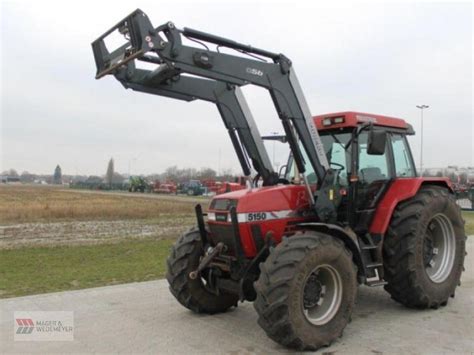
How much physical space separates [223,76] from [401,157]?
3155 millimetres

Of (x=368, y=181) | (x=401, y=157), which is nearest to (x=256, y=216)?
(x=368, y=181)

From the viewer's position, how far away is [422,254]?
618 cm

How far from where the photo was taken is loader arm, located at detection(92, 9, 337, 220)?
15.7 ft

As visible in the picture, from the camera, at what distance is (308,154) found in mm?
5840

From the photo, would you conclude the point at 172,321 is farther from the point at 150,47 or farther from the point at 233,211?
the point at 150,47

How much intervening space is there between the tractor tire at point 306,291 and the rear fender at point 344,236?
120 millimetres

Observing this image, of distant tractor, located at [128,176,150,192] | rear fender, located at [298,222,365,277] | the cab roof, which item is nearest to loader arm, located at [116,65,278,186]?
the cab roof

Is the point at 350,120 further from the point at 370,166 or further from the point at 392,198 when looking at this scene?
the point at 392,198

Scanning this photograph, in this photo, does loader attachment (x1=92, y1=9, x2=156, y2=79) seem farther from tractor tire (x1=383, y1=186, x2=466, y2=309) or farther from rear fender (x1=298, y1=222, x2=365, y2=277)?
tractor tire (x1=383, y1=186, x2=466, y2=309)

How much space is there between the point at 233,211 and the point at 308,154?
1256 millimetres

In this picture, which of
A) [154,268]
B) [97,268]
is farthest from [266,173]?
[97,268]

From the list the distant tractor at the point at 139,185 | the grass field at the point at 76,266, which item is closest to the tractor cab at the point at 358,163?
the grass field at the point at 76,266

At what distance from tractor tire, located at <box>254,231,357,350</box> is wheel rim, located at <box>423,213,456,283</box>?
201 cm

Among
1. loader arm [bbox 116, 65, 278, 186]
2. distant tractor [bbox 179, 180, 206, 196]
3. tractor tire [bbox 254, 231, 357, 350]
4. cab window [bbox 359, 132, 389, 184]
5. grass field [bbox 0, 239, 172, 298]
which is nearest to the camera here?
tractor tire [bbox 254, 231, 357, 350]
